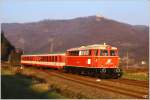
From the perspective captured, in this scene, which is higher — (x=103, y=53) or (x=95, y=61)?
(x=103, y=53)

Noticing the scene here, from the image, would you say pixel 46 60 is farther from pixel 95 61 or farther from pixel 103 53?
pixel 95 61

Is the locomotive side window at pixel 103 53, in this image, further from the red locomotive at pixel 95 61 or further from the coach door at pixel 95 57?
the coach door at pixel 95 57

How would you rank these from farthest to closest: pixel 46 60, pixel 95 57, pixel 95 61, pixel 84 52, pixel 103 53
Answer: pixel 46 60, pixel 84 52, pixel 103 53, pixel 95 57, pixel 95 61

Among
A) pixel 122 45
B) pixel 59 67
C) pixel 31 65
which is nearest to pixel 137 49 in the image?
pixel 122 45

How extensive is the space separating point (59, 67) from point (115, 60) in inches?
545

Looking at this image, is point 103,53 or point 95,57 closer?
point 95,57

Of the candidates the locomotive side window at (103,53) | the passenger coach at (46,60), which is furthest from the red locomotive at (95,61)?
the passenger coach at (46,60)

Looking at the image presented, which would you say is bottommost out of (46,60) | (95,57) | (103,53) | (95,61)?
(46,60)

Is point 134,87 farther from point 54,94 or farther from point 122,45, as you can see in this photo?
point 122,45

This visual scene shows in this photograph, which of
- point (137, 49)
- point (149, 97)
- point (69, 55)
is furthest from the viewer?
point (137, 49)

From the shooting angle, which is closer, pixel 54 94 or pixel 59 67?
pixel 54 94

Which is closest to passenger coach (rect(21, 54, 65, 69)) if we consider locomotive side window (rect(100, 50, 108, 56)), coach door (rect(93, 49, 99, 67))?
coach door (rect(93, 49, 99, 67))

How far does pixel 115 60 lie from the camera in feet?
131

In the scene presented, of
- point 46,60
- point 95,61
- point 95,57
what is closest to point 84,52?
point 95,57
